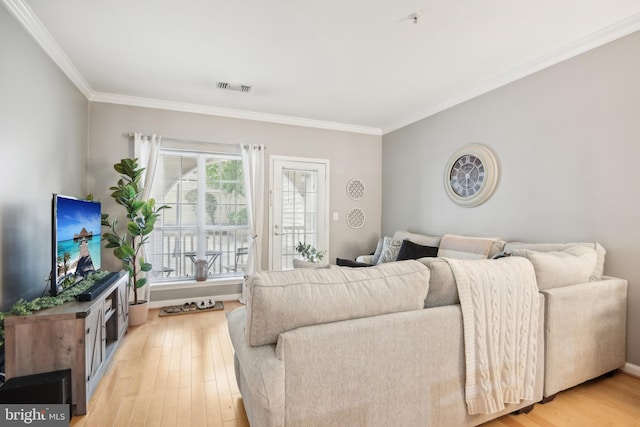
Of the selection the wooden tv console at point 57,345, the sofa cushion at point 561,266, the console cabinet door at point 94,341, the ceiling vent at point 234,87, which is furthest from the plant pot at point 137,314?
the sofa cushion at point 561,266

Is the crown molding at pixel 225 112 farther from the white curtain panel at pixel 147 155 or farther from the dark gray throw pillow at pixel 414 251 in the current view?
the dark gray throw pillow at pixel 414 251

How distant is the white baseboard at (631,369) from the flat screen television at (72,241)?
13.4ft

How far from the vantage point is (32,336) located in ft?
6.03

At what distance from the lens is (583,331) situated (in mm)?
1997

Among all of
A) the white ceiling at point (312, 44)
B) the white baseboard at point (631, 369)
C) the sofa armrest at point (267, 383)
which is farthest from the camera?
the white baseboard at point (631, 369)

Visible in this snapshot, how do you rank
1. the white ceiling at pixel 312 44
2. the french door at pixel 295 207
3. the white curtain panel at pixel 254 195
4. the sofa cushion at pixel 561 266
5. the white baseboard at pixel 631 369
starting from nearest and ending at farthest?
the sofa cushion at pixel 561 266 < the white ceiling at pixel 312 44 < the white baseboard at pixel 631 369 < the white curtain panel at pixel 254 195 < the french door at pixel 295 207

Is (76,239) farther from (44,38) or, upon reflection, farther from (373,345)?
(373,345)

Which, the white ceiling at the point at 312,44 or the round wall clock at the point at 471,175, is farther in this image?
the round wall clock at the point at 471,175

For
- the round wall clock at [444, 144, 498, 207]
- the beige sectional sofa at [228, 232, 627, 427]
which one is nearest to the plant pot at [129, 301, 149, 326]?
the beige sectional sofa at [228, 232, 627, 427]

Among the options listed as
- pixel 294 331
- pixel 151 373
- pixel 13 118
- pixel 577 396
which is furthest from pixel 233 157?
pixel 577 396

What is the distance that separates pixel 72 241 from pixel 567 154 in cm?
405

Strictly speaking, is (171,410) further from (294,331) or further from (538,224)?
(538,224)

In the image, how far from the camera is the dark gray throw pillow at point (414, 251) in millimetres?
3520

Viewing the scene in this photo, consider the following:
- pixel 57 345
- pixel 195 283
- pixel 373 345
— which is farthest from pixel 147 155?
pixel 373 345
